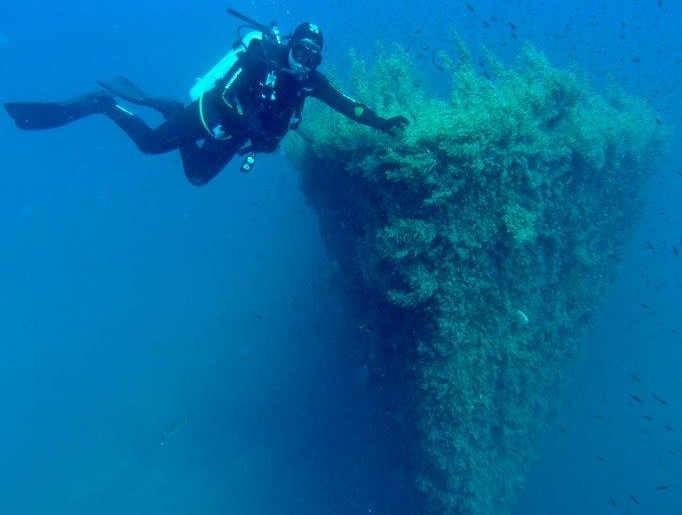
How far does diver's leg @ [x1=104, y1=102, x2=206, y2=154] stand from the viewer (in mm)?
5883

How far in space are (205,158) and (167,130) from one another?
0.67 meters

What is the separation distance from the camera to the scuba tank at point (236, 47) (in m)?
5.30

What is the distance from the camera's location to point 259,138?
17.6ft

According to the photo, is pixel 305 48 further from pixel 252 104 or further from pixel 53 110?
pixel 53 110

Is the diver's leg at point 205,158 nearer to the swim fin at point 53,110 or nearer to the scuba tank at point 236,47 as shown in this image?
the scuba tank at point 236,47

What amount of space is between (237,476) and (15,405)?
10.7 m

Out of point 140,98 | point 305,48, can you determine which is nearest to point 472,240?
point 305,48

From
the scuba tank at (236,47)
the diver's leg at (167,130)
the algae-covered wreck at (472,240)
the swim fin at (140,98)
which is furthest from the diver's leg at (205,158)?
the algae-covered wreck at (472,240)

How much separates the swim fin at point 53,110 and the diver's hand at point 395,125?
16.9ft

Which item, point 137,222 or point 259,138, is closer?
point 259,138

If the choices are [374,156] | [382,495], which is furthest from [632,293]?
[374,156]

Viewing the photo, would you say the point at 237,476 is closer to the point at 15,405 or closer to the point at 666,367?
the point at 15,405

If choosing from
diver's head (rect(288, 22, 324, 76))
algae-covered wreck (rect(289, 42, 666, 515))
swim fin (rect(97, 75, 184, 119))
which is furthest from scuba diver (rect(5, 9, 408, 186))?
swim fin (rect(97, 75, 184, 119))

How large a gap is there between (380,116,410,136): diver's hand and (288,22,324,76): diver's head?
Result: 0.93 metres
